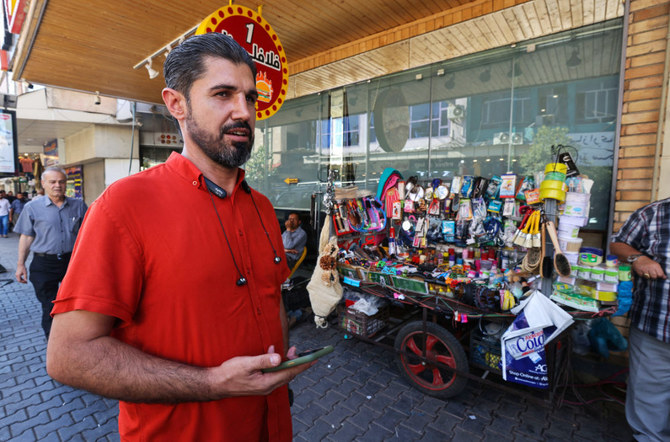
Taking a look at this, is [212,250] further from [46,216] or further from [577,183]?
[46,216]

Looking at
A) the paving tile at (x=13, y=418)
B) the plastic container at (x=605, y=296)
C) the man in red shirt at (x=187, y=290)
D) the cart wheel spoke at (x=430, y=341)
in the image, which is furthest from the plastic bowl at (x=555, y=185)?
the paving tile at (x=13, y=418)

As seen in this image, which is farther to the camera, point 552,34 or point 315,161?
point 315,161

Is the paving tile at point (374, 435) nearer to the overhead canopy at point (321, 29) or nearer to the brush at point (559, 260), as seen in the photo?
the brush at point (559, 260)

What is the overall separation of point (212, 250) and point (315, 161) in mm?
5803

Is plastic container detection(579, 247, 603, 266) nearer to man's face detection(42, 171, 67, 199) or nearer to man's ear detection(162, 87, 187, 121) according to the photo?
man's ear detection(162, 87, 187, 121)

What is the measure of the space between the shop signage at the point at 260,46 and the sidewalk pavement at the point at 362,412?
3.10 meters

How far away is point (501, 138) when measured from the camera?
449 centimetres

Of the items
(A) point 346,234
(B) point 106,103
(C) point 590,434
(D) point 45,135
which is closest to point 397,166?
(A) point 346,234

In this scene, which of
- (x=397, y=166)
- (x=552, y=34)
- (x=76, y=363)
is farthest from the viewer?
(x=397, y=166)

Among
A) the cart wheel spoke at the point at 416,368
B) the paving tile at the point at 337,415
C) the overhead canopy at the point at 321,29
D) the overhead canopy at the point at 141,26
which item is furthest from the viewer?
the overhead canopy at the point at 141,26

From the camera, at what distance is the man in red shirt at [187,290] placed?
911 millimetres

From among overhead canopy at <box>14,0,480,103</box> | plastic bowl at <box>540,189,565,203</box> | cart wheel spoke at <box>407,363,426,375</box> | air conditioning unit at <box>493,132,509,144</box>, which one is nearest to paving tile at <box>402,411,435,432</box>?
cart wheel spoke at <box>407,363,426,375</box>

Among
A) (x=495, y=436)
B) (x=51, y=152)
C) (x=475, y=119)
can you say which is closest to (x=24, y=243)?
(x=495, y=436)

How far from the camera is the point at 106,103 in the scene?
1185 cm
